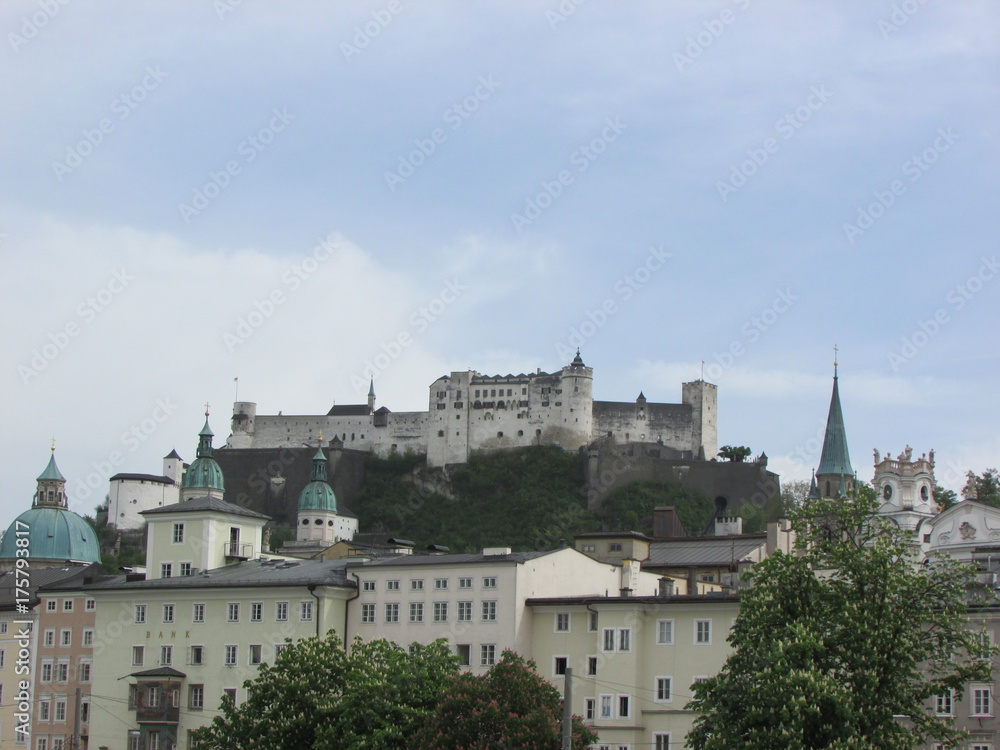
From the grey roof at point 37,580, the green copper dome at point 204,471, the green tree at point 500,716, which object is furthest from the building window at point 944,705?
the green copper dome at point 204,471

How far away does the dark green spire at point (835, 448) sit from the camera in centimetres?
13288

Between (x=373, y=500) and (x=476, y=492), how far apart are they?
34.0 feet

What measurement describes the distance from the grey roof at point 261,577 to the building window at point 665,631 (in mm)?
12633

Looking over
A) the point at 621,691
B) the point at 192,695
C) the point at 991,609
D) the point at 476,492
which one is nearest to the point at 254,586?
the point at 192,695

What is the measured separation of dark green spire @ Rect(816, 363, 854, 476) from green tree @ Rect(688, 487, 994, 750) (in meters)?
88.7

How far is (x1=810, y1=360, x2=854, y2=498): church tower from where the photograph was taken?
13262 cm

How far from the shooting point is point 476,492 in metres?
163

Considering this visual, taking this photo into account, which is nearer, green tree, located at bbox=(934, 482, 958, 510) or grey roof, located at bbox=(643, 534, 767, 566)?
grey roof, located at bbox=(643, 534, 767, 566)

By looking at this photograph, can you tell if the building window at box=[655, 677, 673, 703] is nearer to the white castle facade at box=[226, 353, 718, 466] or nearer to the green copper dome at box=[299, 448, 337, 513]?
the green copper dome at box=[299, 448, 337, 513]

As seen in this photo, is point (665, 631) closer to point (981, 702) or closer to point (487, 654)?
point (487, 654)

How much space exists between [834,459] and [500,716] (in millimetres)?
88928

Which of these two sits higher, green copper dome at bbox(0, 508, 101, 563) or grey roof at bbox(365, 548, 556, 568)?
green copper dome at bbox(0, 508, 101, 563)

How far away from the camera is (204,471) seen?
126m

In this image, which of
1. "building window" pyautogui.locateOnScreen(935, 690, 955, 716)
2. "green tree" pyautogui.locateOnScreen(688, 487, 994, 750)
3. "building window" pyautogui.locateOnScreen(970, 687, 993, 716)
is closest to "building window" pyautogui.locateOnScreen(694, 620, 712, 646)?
"building window" pyautogui.locateOnScreen(935, 690, 955, 716)
